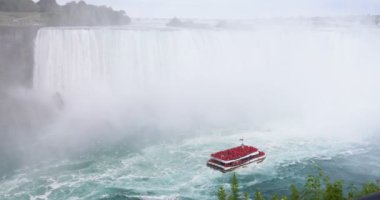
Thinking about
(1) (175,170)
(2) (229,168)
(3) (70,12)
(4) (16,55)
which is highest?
(3) (70,12)

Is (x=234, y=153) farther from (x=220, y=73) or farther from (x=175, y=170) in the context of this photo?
(x=220, y=73)

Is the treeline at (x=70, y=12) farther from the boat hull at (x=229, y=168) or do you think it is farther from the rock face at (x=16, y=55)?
the boat hull at (x=229, y=168)

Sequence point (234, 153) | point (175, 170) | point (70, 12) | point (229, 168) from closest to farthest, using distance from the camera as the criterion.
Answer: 1. point (229, 168)
2. point (175, 170)
3. point (234, 153)
4. point (70, 12)

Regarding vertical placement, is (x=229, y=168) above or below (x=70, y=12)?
below

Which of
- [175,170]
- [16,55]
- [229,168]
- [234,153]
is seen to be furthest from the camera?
[16,55]

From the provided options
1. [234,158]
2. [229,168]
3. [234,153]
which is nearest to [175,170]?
[229,168]
